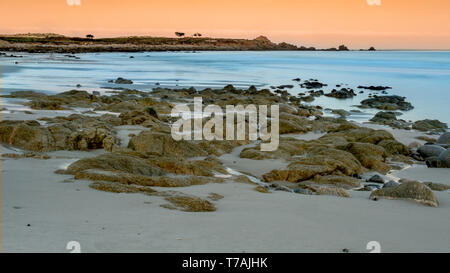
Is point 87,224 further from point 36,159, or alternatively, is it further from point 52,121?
point 52,121

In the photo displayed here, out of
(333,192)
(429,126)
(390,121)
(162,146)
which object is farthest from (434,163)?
(390,121)

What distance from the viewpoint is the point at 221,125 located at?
15.6m

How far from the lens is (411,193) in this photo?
27.4ft

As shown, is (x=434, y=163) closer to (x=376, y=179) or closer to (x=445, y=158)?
(x=445, y=158)

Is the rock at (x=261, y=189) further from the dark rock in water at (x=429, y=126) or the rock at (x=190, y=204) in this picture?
the dark rock in water at (x=429, y=126)

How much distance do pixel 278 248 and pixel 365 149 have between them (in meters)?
7.95

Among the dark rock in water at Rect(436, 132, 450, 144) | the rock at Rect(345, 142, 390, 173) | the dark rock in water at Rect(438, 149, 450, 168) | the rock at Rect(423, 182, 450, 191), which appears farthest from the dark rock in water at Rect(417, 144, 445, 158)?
the rock at Rect(423, 182, 450, 191)

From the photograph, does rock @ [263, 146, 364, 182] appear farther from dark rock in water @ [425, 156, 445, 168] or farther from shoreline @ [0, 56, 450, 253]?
dark rock in water @ [425, 156, 445, 168]

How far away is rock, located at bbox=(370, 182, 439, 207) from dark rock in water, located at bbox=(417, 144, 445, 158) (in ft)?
18.6

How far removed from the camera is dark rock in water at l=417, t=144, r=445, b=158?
533 inches

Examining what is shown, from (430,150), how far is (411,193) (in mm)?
5976

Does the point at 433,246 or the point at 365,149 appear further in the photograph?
the point at 365,149

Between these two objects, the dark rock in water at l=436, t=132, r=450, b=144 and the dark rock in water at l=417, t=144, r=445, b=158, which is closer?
the dark rock in water at l=417, t=144, r=445, b=158
